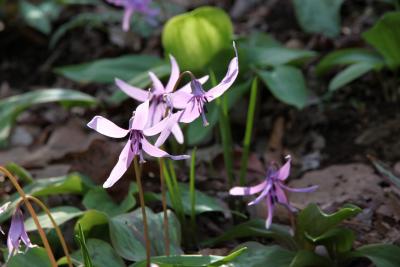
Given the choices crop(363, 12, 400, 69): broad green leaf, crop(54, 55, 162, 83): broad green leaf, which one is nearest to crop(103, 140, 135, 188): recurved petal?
crop(363, 12, 400, 69): broad green leaf

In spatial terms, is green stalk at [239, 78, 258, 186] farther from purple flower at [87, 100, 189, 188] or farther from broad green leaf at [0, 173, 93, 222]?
purple flower at [87, 100, 189, 188]

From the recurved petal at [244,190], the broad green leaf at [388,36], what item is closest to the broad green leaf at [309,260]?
the recurved petal at [244,190]

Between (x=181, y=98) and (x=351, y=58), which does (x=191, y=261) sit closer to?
(x=181, y=98)

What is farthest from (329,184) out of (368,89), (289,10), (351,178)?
(289,10)

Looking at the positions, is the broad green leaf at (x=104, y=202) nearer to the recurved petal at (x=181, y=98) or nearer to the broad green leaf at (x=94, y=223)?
the broad green leaf at (x=94, y=223)

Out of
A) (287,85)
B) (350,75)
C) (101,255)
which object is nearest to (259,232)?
(101,255)

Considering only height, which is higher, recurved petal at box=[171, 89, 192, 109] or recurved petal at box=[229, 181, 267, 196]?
Answer: recurved petal at box=[171, 89, 192, 109]
